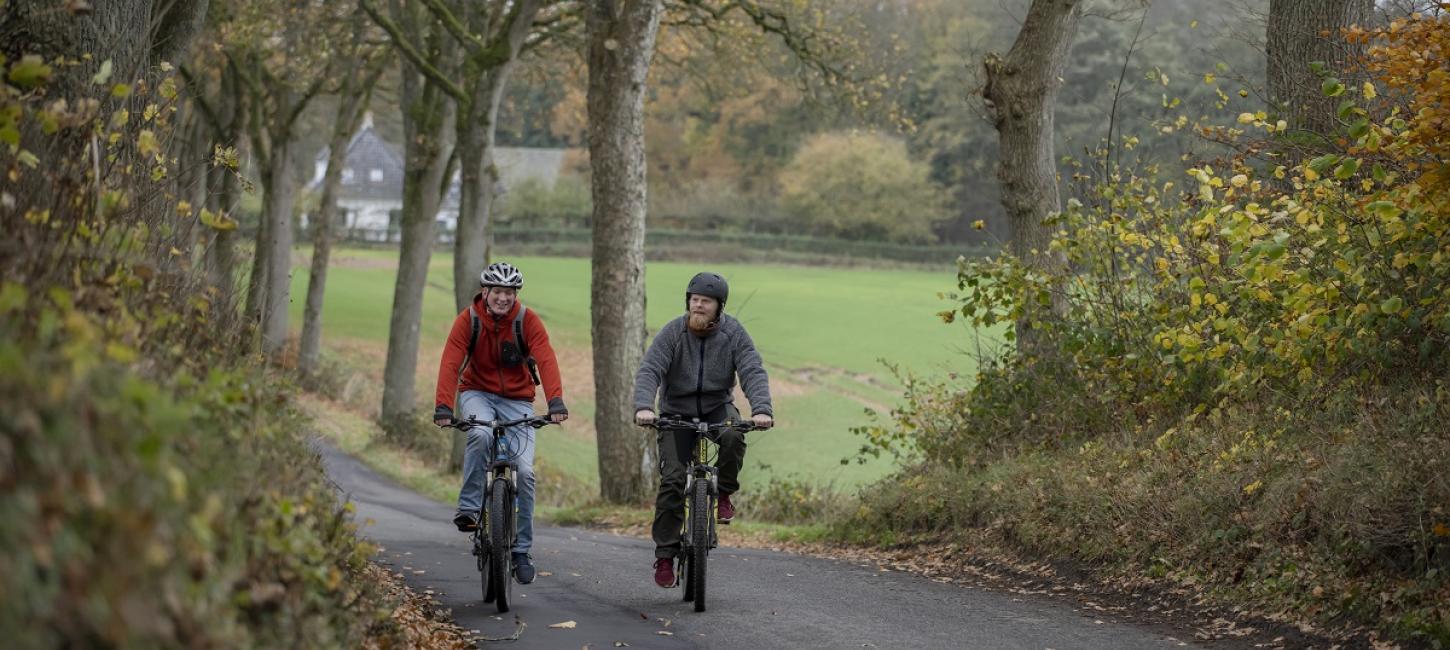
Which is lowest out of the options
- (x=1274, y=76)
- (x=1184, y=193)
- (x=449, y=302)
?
(x=449, y=302)

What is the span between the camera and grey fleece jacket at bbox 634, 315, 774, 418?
10.6 metres

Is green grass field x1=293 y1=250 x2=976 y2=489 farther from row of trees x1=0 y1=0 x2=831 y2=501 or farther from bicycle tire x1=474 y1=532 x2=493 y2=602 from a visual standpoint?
bicycle tire x1=474 y1=532 x2=493 y2=602

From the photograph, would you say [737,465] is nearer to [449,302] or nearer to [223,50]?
[223,50]

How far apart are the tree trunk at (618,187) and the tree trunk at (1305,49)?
756cm

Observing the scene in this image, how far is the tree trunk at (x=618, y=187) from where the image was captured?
19.2 m

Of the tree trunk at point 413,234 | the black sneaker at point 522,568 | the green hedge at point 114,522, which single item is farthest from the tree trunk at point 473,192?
the green hedge at point 114,522

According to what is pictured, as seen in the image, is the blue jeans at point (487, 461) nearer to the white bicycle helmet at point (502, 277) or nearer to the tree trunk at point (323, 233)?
the white bicycle helmet at point (502, 277)

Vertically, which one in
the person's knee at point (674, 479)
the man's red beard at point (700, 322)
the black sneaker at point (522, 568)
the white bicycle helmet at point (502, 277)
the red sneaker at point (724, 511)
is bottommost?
the black sneaker at point (522, 568)

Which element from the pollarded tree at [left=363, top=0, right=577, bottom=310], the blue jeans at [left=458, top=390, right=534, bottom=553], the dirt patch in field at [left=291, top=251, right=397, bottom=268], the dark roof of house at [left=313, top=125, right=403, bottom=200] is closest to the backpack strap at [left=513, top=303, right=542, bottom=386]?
the blue jeans at [left=458, top=390, right=534, bottom=553]

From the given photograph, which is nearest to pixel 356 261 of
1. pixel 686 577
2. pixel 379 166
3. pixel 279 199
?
pixel 379 166

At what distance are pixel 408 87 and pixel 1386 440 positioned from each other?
24216mm

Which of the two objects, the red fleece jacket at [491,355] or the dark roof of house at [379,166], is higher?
the dark roof of house at [379,166]

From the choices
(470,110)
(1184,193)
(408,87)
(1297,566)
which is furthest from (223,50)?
(1297,566)

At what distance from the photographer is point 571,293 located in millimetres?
72875
